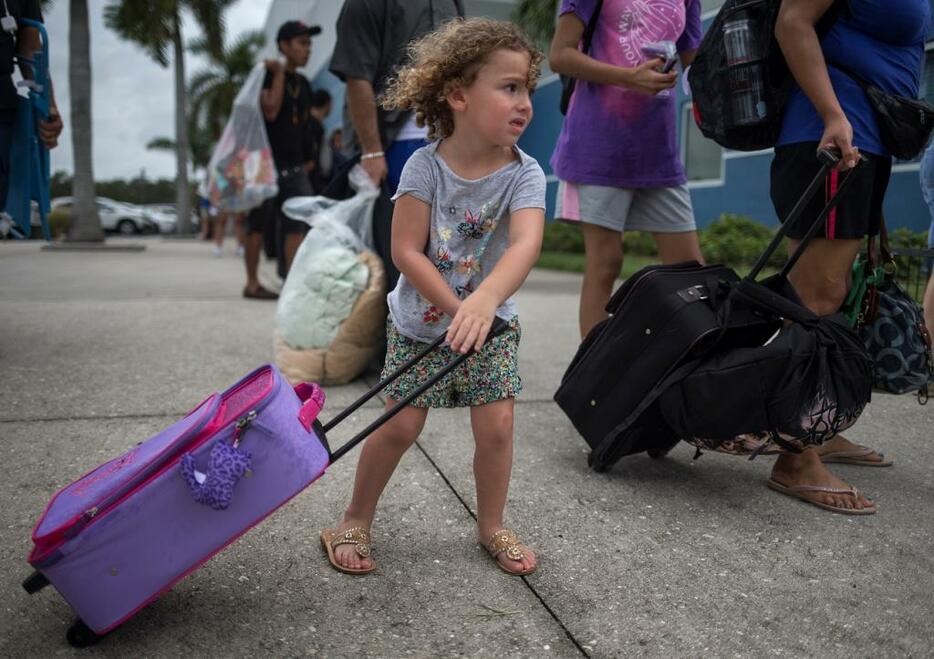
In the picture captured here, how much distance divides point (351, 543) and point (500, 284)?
80 centimetres

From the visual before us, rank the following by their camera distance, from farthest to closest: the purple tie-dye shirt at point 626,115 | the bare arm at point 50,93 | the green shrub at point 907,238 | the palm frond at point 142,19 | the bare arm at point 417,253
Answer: the palm frond at point 142,19 < the green shrub at point 907,238 < the bare arm at point 50,93 < the purple tie-dye shirt at point 626,115 < the bare arm at point 417,253

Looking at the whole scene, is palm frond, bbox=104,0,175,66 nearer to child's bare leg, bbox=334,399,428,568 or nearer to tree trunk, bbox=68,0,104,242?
tree trunk, bbox=68,0,104,242

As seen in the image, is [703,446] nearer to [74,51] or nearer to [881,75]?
[881,75]

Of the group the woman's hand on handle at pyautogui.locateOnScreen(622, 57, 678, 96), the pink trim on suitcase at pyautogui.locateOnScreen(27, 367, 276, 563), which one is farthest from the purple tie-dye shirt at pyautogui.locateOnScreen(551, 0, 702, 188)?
the pink trim on suitcase at pyautogui.locateOnScreen(27, 367, 276, 563)

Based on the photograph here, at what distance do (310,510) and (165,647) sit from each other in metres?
0.78

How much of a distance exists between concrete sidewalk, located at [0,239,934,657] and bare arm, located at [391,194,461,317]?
0.71 m

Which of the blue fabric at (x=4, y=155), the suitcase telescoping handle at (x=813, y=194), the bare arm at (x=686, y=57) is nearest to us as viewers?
the suitcase telescoping handle at (x=813, y=194)

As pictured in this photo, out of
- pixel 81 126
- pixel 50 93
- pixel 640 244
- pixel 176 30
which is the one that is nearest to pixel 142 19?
pixel 176 30

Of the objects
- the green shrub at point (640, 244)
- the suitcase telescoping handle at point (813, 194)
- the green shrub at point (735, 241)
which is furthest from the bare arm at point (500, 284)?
the green shrub at point (640, 244)

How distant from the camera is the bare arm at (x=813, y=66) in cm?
244

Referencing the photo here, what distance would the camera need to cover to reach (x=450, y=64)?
2.11 meters

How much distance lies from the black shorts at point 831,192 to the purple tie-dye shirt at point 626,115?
0.59 metres

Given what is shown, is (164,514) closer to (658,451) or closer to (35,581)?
(35,581)

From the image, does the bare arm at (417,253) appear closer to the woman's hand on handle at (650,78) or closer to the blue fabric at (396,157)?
the woman's hand on handle at (650,78)
